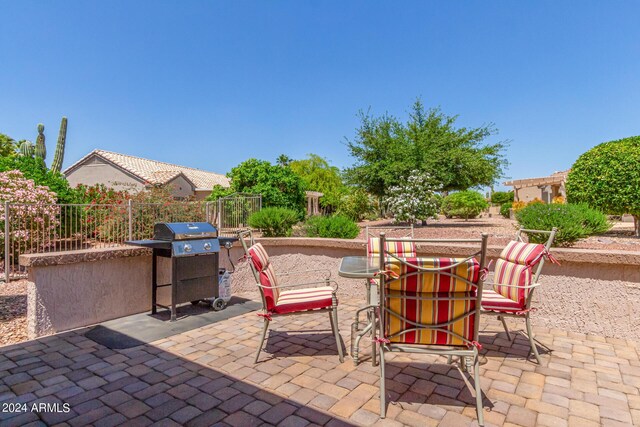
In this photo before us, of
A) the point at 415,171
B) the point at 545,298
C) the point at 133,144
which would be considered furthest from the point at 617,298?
the point at 133,144

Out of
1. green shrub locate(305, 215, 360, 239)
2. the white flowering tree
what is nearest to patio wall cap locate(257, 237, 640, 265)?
green shrub locate(305, 215, 360, 239)

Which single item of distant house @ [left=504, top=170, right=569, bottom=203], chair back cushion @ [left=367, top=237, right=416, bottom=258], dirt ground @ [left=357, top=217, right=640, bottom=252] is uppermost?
distant house @ [left=504, top=170, right=569, bottom=203]

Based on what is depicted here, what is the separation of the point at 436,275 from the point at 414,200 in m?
12.9

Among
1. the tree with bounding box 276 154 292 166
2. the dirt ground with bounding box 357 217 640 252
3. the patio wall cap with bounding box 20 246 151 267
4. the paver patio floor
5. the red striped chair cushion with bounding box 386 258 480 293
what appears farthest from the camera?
the tree with bounding box 276 154 292 166

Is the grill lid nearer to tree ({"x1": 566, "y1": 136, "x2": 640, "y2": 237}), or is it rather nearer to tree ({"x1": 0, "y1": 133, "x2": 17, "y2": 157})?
tree ({"x1": 566, "y1": 136, "x2": 640, "y2": 237})

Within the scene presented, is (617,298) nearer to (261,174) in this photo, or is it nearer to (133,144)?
(261,174)

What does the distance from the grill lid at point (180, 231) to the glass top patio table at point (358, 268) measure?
1.91 metres

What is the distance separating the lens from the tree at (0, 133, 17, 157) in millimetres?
23392

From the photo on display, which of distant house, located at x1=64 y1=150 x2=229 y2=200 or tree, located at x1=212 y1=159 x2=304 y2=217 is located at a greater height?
distant house, located at x1=64 y1=150 x2=229 y2=200

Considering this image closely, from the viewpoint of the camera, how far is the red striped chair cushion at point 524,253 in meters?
2.88

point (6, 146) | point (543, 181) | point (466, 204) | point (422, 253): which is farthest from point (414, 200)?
point (6, 146)

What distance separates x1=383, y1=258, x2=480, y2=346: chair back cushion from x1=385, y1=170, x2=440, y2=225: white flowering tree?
12.7m

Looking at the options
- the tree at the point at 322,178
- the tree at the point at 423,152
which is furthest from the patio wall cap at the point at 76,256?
the tree at the point at 322,178

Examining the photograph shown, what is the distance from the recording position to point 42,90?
1276 cm
